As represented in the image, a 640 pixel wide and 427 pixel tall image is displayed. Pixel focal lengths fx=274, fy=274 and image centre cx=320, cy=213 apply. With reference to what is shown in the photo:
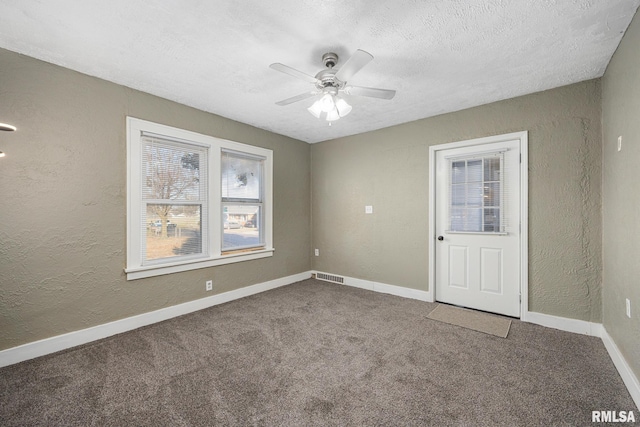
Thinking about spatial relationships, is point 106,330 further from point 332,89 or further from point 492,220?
point 492,220

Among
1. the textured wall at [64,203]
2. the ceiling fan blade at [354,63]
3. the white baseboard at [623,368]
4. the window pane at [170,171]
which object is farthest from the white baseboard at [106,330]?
the white baseboard at [623,368]

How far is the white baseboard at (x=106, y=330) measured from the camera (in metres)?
2.23

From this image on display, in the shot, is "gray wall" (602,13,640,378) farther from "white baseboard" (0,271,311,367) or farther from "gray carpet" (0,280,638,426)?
"white baseboard" (0,271,311,367)

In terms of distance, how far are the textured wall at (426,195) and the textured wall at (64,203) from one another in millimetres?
2548

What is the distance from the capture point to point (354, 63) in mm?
1896

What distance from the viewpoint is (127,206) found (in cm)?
283

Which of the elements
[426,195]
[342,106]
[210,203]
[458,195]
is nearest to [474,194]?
[458,195]

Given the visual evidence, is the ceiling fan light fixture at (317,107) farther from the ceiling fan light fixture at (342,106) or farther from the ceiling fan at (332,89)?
the ceiling fan light fixture at (342,106)

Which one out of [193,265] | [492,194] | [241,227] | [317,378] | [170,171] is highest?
[170,171]

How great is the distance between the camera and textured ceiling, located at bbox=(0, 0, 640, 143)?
68.5 inches

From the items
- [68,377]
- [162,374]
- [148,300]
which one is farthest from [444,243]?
[68,377]

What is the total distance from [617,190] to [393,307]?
2.39 metres

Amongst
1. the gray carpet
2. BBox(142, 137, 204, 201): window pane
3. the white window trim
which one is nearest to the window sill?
the white window trim

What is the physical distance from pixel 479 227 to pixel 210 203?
3399 millimetres
